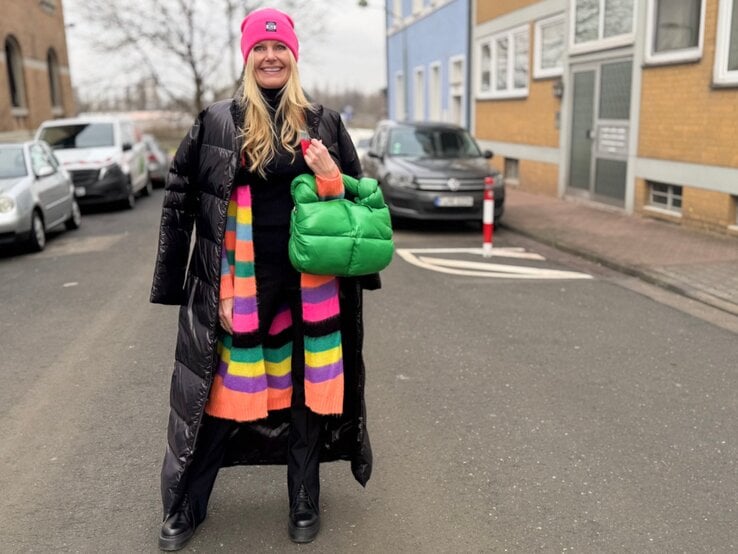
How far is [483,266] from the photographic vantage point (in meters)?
9.09

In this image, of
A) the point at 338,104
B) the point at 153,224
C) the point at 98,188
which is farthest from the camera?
the point at 338,104

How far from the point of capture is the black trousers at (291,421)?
2.96m

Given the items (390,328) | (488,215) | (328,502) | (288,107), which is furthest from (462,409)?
(488,215)

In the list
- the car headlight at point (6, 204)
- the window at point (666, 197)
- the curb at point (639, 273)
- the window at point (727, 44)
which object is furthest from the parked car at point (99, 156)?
the window at point (727, 44)

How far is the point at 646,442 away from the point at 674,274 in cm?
451

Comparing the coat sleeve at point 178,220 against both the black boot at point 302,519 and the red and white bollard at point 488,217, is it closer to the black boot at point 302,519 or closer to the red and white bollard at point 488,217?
the black boot at point 302,519

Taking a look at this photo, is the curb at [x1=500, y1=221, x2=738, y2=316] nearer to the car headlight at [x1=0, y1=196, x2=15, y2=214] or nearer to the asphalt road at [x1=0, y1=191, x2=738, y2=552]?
the asphalt road at [x1=0, y1=191, x2=738, y2=552]

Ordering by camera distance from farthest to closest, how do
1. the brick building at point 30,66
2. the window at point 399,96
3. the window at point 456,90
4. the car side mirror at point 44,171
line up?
the window at point 399,96, the brick building at point 30,66, the window at point 456,90, the car side mirror at point 44,171

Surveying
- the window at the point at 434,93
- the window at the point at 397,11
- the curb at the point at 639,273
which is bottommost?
the curb at the point at 639,273

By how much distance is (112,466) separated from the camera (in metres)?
3.83

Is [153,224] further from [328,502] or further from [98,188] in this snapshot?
[328,502]

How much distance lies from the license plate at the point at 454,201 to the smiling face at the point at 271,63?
→ 861 centimetres

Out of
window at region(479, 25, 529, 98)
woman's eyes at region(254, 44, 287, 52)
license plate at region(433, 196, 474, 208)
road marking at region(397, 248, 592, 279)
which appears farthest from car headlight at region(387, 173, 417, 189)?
woman's eyes at region(254, 44, 287, 52)

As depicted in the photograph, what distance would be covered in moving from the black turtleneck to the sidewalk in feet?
17.1
